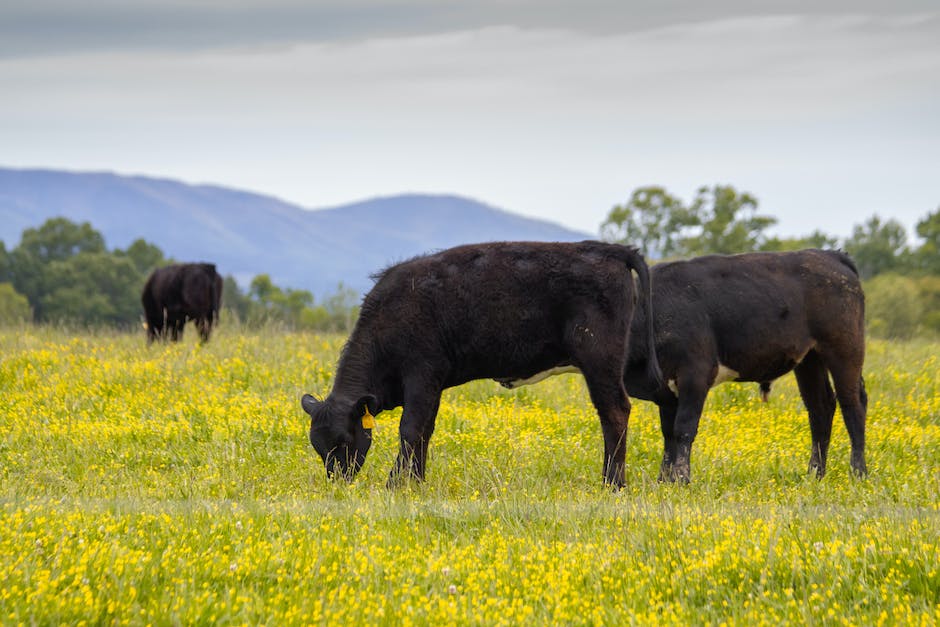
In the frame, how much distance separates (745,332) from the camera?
10.3 meters

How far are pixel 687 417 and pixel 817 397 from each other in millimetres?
1935

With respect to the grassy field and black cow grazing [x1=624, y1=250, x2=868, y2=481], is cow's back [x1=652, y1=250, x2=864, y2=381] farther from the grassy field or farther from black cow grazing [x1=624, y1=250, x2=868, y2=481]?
the grassy field

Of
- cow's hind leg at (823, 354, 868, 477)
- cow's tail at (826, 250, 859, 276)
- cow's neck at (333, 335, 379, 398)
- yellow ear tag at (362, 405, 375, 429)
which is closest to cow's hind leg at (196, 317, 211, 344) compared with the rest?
cow's neck at (333, 335, 379, 398)

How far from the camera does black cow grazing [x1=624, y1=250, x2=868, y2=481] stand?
10.2 meters

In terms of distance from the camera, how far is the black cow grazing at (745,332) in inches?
401

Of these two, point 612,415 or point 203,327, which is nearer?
point 612,415

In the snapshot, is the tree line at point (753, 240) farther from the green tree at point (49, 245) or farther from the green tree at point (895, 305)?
the green tree at point (49, 245)

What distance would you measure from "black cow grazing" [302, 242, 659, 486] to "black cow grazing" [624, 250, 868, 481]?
571 mm

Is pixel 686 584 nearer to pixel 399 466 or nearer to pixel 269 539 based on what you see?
pixel 269 539

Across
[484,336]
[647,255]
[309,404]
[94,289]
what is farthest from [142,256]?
[484,336]

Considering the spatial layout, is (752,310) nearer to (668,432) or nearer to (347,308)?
(668,432)

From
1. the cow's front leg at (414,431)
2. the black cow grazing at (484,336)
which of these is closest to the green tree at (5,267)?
the black cow grazing at (484,336)

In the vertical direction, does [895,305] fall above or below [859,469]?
above

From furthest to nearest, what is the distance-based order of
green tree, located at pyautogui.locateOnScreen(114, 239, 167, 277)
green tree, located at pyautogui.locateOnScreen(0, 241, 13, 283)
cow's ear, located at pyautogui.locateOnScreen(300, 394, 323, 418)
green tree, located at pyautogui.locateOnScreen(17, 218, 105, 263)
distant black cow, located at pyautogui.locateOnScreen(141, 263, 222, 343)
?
green tree, located at pyautogui.locateOnScreen(114, 239, 167, 277)
green tree, located at pyautogui.locateOnScreen(17, 218, 105, 263)
green tree, located at pyautogui.locateOnScreen(0, 241, 13, 283)
distant black cow, located at pyautogui.locateOnScreen(141, 263, 222, 343)
cow's ear, located at pyautogui.locateOnScreen(300, 394, 323, 418)
